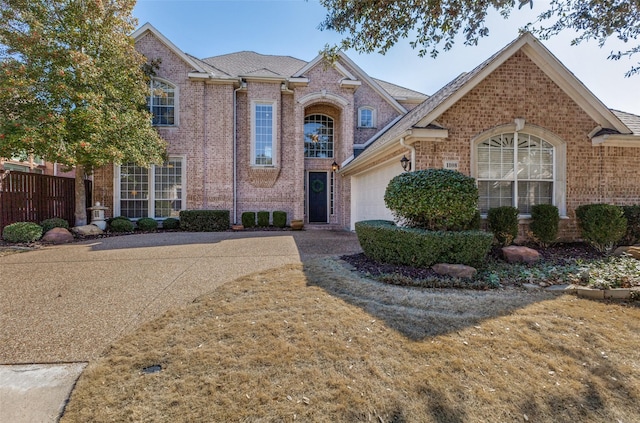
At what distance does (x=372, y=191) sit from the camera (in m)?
9.98

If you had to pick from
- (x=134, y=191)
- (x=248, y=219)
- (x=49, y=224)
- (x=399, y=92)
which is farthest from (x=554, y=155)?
(x=49, y=224)

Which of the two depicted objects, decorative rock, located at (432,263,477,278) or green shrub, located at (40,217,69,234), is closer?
decorative rock, located at (432,263,477,278)

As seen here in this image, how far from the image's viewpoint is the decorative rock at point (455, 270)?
4.95m

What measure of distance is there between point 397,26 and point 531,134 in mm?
4417

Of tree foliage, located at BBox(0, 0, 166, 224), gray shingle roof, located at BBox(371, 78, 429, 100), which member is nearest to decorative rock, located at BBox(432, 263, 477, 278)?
tree foliage, located at BBox(0, 0, 166, 224)

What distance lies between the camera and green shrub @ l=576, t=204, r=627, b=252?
6.64 metres

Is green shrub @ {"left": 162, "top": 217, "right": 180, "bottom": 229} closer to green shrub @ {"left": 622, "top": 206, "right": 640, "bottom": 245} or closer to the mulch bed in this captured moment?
the mulch bed

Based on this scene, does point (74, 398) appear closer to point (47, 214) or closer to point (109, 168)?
point (47, 214)

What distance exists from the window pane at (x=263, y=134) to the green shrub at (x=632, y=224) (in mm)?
11669

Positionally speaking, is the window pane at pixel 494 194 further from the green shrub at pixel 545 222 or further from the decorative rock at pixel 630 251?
the decorative rock at pixel 630 251

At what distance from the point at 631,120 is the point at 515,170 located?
5109 mm

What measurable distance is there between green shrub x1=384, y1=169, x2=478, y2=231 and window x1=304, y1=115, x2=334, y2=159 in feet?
28.2

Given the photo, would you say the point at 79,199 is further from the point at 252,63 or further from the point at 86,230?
the point at 252,63

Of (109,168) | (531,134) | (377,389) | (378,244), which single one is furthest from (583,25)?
(109,168)
